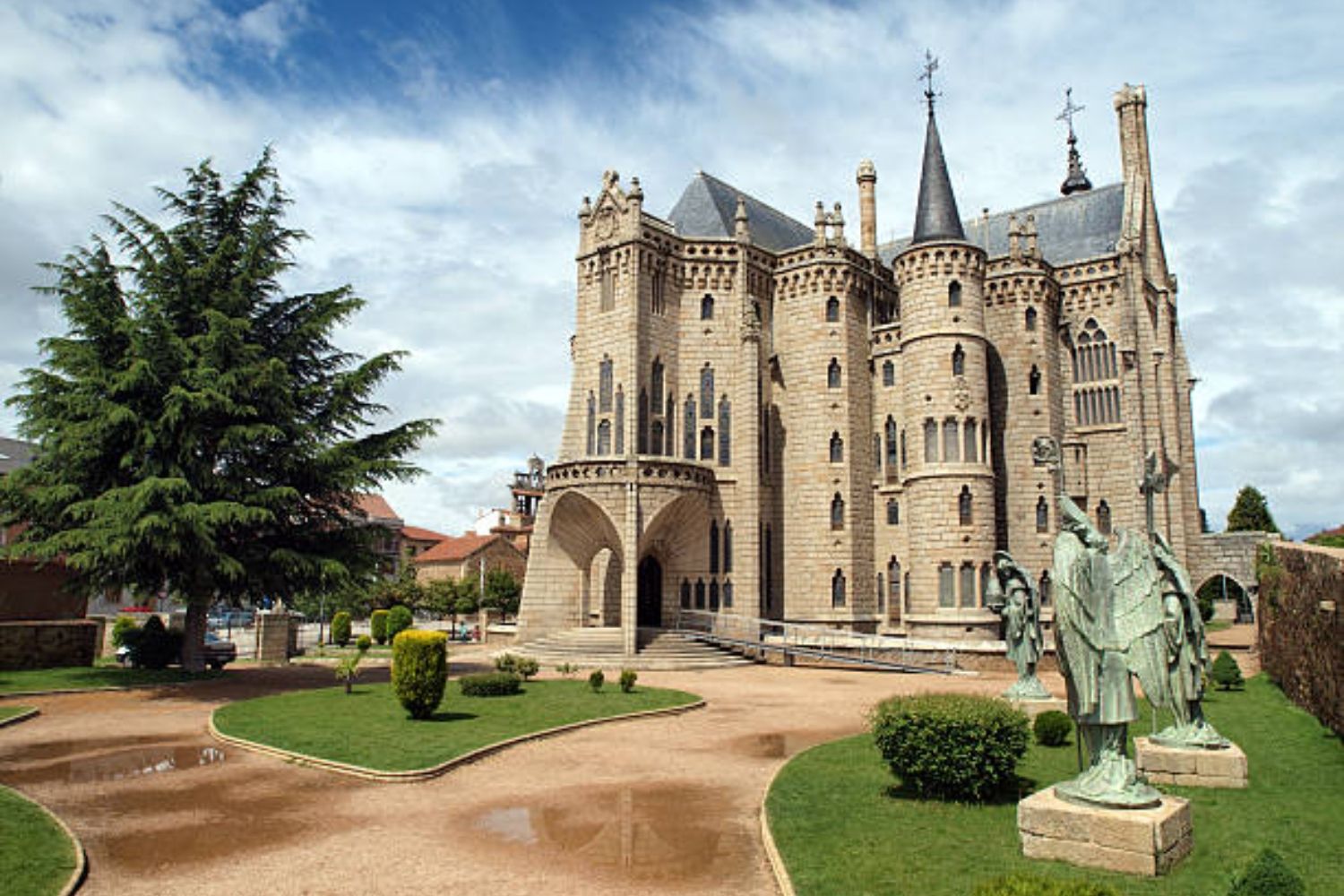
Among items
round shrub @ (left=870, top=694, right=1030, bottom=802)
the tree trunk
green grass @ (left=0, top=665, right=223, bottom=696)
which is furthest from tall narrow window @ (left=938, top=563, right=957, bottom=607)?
the tree trunk

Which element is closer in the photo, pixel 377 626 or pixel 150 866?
pixel 150 866

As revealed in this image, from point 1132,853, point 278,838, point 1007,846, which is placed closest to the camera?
point 1132,853

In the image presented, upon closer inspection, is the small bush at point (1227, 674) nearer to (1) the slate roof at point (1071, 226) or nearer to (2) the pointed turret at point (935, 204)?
(2) the pointed turret at point (935, 204)

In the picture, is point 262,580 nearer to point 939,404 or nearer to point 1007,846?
point 1007,846

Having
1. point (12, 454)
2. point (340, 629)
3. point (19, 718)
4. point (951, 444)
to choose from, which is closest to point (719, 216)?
point (951, 444)

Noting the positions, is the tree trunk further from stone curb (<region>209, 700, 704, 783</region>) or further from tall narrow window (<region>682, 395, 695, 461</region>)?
tall narrow window (<region>682, 395, 695, 461</region>)

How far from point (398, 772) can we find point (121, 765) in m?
4.71

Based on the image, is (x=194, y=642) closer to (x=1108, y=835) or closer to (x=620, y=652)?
(x=620, y=652)

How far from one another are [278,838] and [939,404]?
30.3 metres

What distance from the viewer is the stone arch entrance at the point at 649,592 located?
36.3 meters

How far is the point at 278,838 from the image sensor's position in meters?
9.94

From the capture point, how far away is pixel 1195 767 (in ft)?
37.8

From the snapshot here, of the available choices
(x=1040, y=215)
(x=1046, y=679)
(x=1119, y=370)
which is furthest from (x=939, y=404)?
(x=1040, y=215)

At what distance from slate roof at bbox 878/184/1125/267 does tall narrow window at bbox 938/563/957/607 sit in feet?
54.1
